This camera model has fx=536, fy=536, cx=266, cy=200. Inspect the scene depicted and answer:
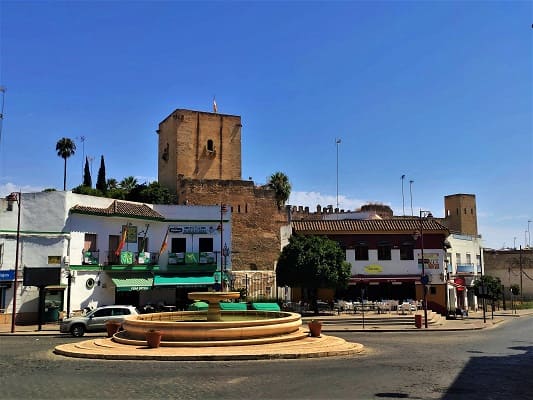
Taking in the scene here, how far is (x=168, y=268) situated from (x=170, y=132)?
89.6ft

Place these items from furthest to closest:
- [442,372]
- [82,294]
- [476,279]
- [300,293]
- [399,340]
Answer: [476,279] < [300,293] < [82,294] < [399,340] < [442,372]

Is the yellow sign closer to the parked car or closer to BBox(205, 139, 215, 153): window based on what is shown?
the parked car

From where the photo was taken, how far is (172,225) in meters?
39.3

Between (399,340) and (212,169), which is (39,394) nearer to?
(399,340)

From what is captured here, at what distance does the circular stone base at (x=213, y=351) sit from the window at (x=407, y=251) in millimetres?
25225

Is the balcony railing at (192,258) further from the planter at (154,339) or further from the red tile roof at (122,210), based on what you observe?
the planter at (154,339)

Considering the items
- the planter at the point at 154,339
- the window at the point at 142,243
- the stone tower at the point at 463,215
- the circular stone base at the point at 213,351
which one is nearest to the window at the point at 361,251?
the window at the point at 142,243

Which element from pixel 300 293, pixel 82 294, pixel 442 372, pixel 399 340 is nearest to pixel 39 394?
pixel 442 372

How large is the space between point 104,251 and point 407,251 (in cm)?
2298

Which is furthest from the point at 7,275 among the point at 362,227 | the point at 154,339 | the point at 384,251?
the point at 384,251

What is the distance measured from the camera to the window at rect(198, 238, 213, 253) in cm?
3966

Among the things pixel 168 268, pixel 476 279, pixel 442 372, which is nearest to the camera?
pixel 442 372

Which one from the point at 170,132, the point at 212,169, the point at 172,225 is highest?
the point at 170,132

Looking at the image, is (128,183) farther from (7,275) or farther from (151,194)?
Answer: (7,275)
